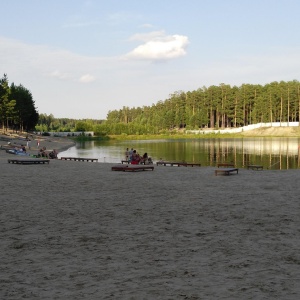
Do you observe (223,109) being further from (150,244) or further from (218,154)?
(150,244)

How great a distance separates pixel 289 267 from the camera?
7.81 meters

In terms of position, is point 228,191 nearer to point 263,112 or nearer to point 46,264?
point 46,264

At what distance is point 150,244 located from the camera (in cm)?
955

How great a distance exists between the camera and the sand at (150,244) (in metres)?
6.86

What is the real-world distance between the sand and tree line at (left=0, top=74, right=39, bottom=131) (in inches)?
3146

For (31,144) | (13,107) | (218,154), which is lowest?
(218,154)

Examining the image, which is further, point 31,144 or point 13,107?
point 13,107

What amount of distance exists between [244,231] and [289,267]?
2941 mm

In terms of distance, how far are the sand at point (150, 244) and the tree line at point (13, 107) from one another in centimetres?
7991

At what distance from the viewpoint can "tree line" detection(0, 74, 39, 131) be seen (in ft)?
305

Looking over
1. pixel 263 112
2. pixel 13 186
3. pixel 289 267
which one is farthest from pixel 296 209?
pixel 263 112

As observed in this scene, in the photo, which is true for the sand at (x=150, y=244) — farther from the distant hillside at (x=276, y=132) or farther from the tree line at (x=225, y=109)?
the tree line at (x=225, y=109)

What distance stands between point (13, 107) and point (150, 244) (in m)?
91.9

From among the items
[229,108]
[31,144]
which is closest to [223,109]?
[229,108]
